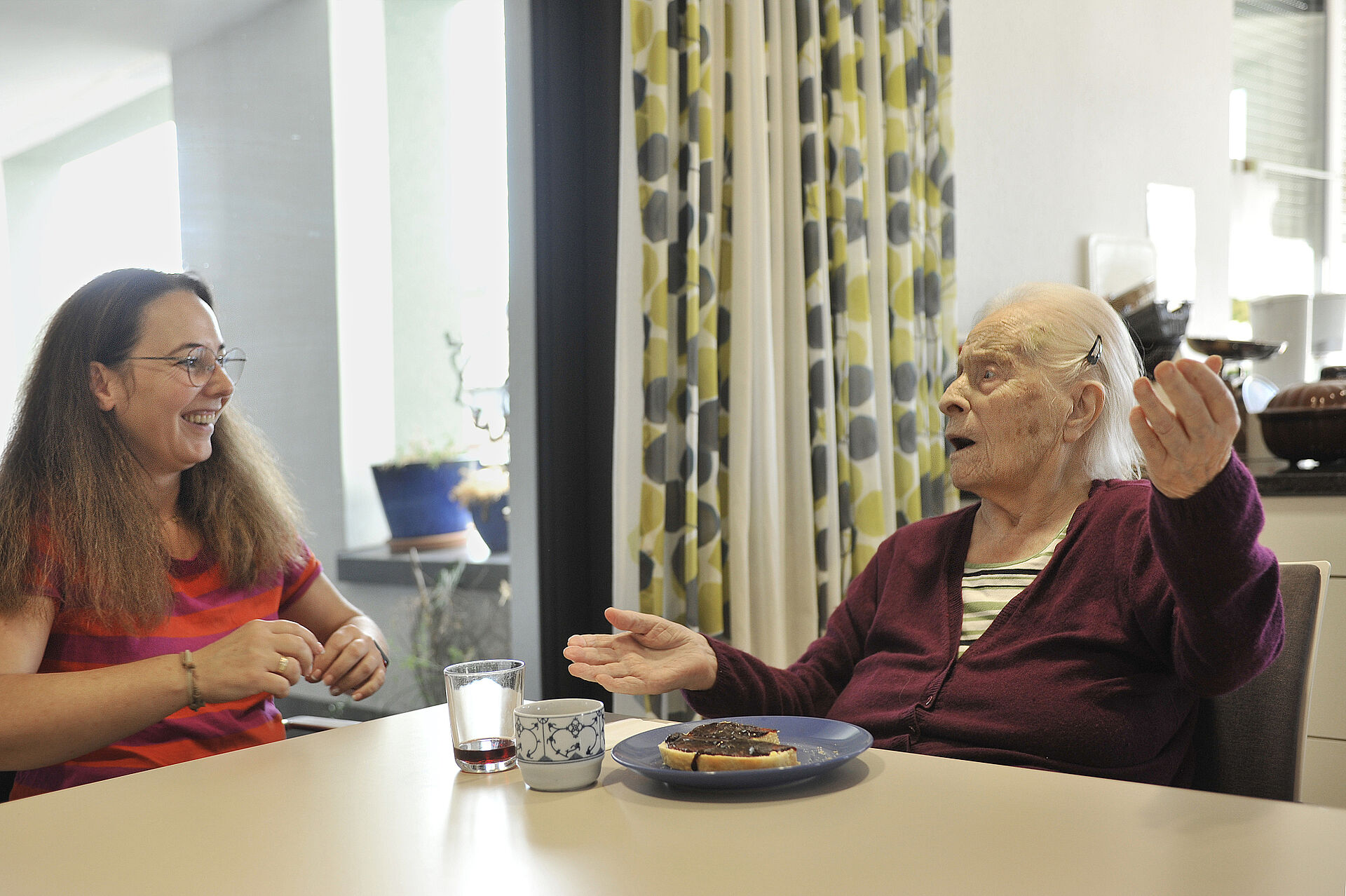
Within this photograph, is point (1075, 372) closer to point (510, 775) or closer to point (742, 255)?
point (510, 775)

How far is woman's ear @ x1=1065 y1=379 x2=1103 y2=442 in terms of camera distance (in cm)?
158

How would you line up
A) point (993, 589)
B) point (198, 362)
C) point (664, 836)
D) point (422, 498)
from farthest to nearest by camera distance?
point (422, 498), point (198, 362), point (993, 589), point (664, 836)

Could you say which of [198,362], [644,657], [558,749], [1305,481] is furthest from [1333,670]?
[198,362]

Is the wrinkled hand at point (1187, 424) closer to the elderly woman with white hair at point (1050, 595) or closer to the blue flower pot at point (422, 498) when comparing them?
the elderly woman with white hair at point (1050, 595)

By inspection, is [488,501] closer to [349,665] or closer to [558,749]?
[349,665]

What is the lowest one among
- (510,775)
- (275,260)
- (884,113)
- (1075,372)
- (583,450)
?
(510,775)

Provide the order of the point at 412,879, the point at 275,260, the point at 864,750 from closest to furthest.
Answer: the point at 412,879 < the point at 864,750 < the point at 275,260

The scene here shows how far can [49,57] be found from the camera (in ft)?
6.81

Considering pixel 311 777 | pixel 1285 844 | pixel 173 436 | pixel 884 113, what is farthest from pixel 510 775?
pixel 884 113

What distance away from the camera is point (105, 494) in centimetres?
162

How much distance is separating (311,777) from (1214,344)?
8.45ft

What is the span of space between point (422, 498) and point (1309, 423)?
2.11 m

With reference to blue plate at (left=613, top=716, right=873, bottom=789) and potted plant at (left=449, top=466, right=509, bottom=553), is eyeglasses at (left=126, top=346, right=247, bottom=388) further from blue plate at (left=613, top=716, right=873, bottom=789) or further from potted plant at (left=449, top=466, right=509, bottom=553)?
potted plant at (left=449, top=466, right=509, bottom=553)

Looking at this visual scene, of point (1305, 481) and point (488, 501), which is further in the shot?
point (488, 501)
